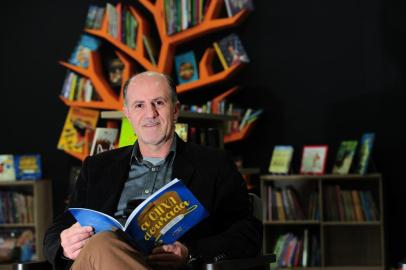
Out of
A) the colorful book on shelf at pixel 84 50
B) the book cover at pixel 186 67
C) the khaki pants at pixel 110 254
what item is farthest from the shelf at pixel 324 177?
the khaki pants at pixel 110 254

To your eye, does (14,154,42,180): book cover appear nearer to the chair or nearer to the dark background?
the dark background

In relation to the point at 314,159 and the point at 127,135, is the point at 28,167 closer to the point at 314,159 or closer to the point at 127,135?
the point at 314,159

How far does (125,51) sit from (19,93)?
1105 millimetres

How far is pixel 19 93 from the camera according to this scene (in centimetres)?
691

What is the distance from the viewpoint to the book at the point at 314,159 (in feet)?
19.7

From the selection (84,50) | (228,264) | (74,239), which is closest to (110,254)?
(74,239)

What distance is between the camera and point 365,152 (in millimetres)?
5914

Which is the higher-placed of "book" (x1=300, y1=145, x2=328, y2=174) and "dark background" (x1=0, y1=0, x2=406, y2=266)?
"dark background" (x1=0, y1=0, x2=406, y2=266)

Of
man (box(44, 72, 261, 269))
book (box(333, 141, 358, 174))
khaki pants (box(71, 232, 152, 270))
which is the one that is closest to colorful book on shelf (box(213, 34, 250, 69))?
book (box(333, 141, 358, 174))

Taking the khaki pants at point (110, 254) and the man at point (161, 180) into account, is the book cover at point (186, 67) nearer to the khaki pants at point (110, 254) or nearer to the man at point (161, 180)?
the man at point (161, 180)

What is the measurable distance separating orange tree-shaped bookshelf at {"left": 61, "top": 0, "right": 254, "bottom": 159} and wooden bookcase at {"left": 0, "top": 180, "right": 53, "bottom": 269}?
0.44 meters

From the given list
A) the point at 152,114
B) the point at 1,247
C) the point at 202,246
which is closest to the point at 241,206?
the point at 202,246

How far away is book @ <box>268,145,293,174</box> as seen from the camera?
6086 millimetres

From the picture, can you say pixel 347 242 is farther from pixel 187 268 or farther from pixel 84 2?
pixel 187 268
